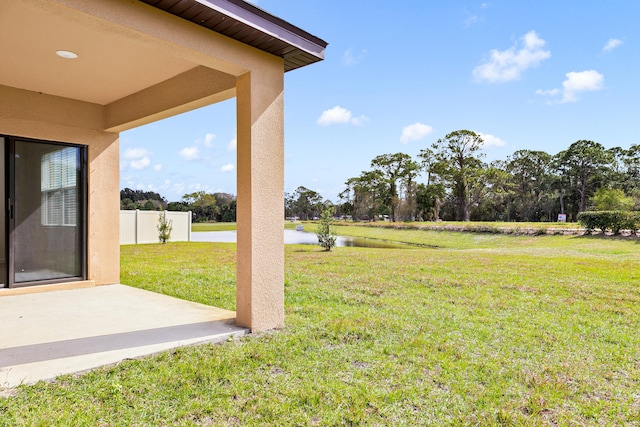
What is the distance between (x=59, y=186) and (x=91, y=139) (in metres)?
0.90

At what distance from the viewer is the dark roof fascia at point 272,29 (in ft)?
10.7

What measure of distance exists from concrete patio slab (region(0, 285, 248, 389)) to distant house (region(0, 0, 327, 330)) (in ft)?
2.05

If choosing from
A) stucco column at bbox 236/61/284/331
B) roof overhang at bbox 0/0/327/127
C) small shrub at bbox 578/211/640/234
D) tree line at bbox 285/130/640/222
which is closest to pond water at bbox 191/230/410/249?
small shrub at bbox 578/211/640/234

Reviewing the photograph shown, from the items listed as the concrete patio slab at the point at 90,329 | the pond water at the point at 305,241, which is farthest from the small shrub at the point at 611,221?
the concrete patio slab at the point at 90,329

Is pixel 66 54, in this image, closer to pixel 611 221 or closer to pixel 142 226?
pixel 142 226

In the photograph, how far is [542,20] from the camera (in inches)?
588

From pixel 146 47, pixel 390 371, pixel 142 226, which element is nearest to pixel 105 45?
pixel 146 47

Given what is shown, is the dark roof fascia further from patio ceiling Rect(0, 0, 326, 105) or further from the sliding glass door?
the sliding glass door

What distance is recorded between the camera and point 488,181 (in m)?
38.3

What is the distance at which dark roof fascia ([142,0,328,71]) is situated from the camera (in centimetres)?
327

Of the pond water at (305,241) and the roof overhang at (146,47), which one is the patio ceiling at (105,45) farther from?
the pond water at (305,241)

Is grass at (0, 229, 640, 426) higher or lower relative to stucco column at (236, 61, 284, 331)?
lower

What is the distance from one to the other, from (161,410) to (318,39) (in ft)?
12.0

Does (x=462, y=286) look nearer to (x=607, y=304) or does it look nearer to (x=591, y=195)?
(x=607, y=304)
